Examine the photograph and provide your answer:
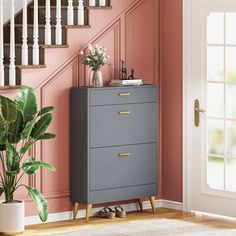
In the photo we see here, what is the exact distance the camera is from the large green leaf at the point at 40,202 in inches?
257

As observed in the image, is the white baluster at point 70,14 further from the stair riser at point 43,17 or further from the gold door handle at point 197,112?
the gold door handle at point 197,112

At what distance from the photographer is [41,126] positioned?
6660mm

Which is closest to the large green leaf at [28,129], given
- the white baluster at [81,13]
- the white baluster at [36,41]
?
the white baluster at [36,41]

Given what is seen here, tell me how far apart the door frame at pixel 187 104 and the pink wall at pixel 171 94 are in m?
0.06

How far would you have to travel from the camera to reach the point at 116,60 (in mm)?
7543

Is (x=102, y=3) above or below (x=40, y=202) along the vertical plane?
above

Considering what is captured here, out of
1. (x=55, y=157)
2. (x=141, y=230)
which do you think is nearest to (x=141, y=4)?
(x=55, y=157)

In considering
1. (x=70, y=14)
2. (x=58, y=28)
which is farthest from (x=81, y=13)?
(x=58, y=28)

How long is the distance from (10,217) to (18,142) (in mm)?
598

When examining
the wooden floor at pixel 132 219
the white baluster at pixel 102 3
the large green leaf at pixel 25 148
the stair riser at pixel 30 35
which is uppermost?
the white baluster at pixel 102 3

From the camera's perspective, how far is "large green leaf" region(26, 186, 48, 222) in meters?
6.53

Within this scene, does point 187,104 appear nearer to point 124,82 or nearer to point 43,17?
point 124,82

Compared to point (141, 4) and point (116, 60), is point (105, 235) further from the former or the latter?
point (141, 4)

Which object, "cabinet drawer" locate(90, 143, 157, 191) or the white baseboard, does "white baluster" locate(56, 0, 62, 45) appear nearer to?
"cabinet drawer" locate(90, 143, 157, 191)
